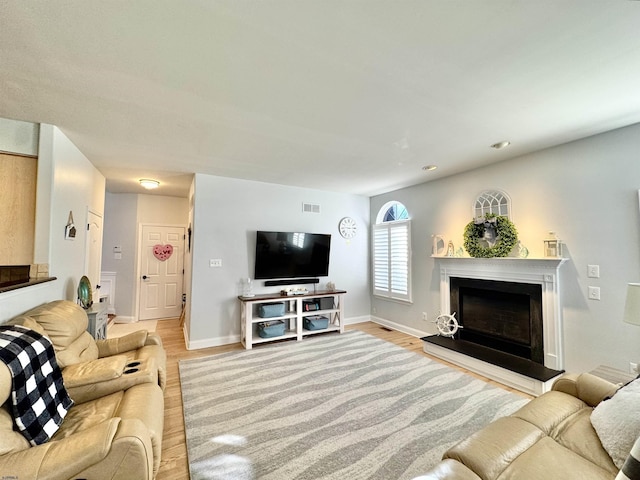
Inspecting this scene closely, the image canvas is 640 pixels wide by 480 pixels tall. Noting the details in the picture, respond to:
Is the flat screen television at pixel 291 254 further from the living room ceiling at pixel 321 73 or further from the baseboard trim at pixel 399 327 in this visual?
the living room ceiling at pixel 321 73

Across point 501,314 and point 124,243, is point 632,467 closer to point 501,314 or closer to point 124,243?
point 501,314

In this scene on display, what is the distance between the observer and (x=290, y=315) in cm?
441

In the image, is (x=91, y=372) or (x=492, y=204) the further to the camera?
(x=492, y=204)

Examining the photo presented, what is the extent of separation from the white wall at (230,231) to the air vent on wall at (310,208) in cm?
6

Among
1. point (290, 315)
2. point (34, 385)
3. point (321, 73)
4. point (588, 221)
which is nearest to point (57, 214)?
point (34, 385)

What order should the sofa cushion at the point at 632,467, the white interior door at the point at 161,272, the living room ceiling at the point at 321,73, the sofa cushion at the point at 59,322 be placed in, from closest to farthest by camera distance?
the sofa cushion at the point at 632,467 < the living room ceiling at the point at 321,73 < the sofa cushion at the point at 59,322 < the white interior door at the point at 161,272

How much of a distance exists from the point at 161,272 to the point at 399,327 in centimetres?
493

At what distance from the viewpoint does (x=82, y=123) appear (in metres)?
2.49

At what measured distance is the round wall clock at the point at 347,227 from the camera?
535 centimetres

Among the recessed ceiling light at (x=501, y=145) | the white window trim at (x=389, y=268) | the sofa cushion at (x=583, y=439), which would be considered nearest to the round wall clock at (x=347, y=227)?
the white window trim at (x=389, y=268)

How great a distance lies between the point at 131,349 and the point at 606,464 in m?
3.33

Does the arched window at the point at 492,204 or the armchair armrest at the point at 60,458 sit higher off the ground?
the arched window at the point at 492,204

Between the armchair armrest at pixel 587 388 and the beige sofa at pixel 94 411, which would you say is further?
the armchair armrest at pixel 587 388

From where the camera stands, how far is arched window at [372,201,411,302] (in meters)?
4.84
